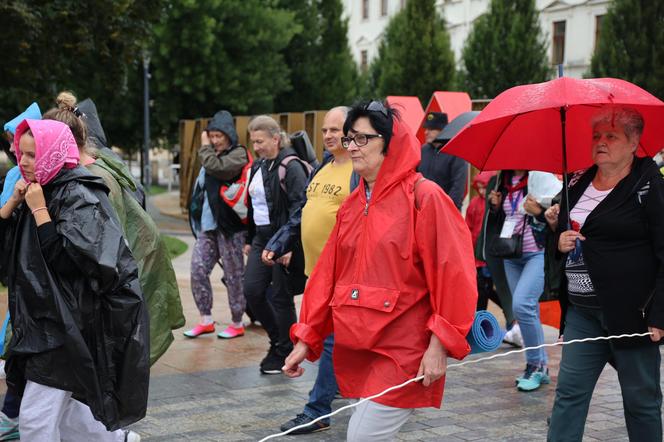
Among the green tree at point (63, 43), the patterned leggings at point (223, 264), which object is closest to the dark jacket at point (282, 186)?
the patterned leggings at point (223, 264)

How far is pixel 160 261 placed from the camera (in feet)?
17.4

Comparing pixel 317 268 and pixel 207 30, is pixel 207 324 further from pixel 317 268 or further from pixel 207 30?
pixel 207 30

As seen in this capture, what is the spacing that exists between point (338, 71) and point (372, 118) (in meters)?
40.5

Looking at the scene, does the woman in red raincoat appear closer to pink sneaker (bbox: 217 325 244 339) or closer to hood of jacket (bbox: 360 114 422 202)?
hood of jacket (bbox: 360 114 422 202)

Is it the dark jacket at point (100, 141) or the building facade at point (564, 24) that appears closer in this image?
the dark jacket at point (100, 141)

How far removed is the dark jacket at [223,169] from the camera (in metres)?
8.42

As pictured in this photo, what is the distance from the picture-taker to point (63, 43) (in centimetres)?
1547

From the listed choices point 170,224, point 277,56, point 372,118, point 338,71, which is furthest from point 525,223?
point 338,71

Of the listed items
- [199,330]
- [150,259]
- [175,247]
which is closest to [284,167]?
[199,330]

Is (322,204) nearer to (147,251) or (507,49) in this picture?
(147,251)

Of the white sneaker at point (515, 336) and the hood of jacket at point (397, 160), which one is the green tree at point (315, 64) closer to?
the white sneaker at point (515, 336)

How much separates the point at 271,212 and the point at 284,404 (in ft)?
5.38

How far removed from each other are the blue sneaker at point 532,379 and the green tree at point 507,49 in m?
32.9

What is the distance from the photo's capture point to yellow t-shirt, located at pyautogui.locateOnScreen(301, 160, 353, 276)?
5.97 m
